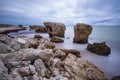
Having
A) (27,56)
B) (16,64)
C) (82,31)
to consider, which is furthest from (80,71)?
(82,31)

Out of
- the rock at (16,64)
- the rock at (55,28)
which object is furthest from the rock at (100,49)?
the rock at (55,28)

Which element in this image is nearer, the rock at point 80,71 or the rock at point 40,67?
the rock at point 40,67

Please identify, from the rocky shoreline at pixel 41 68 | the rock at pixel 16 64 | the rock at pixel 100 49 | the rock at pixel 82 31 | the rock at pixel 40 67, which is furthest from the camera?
the rock at pixel 82 31

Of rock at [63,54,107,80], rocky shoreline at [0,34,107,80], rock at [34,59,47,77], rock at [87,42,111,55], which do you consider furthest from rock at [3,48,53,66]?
rock at [87,42,111,55]

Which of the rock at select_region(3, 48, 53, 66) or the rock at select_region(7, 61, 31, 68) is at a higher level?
the rock at select_region(3, 48, 53, 66)

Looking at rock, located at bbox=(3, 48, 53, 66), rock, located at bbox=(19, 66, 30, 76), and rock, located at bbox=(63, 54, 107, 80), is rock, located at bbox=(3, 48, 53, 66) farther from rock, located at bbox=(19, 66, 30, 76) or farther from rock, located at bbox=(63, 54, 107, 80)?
rock, located at bbox=(63, 54, 107, 80)

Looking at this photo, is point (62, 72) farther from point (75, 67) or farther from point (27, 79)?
point (27, 79)

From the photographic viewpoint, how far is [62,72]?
600cm

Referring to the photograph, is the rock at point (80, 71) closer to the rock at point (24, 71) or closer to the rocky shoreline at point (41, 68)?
the rocky shoreline at point (41, 68)

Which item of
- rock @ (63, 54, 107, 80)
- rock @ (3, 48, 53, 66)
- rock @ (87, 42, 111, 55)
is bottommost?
rock @ (87, 42, 111, 55)

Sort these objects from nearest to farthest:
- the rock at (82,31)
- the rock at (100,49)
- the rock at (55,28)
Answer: the rock at (100,49) < the rock at (82,31) < the rock at (55,28)

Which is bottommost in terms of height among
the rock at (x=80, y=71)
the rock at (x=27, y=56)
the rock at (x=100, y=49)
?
the rock at (x=100, y=49)

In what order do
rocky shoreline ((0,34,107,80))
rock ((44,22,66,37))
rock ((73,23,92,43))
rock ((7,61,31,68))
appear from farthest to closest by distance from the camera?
Result: rock ((44,22,66,37)) → rock ((73,23,92,43)) → rock ((7,61,31,68)) → rocky shoreline ((0,34,107,80))

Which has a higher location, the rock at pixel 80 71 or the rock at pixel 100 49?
the rock at pixel 80 71
